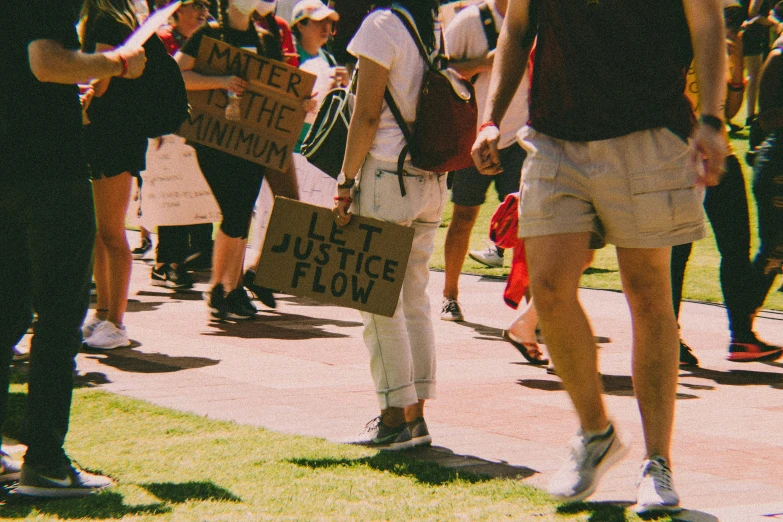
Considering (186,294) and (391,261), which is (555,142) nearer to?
(391,261)

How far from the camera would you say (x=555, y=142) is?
3.76m

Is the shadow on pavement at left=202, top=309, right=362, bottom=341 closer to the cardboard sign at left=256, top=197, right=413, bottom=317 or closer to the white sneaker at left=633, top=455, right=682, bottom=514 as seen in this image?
the cardboard sign at left=256, top=197, right=413, bottom=317

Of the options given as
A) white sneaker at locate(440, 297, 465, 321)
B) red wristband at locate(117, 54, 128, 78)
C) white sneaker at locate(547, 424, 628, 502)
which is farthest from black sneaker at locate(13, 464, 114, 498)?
white sneaker at locate(440, 297, 465, 321)

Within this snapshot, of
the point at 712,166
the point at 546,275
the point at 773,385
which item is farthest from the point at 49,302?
the point at 773,385

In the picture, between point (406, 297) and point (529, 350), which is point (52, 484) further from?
point (529, 350)

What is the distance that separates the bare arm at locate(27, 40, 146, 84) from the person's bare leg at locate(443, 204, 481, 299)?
163 inches

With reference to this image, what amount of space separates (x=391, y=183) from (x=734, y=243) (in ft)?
9.08

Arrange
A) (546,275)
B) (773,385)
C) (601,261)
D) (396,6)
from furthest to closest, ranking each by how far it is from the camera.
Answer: (601,261), (773,385), (396,6), (546,275)

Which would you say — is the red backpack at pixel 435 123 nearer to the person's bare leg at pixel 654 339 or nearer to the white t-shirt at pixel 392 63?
the white t-shirt at pixel 392 63

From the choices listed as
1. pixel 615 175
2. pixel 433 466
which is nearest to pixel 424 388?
pixel 433 466

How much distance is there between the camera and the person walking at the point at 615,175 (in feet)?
11.8

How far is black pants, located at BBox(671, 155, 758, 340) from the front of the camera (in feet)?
21.3

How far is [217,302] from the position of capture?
7.70 metres

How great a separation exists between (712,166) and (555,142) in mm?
536
